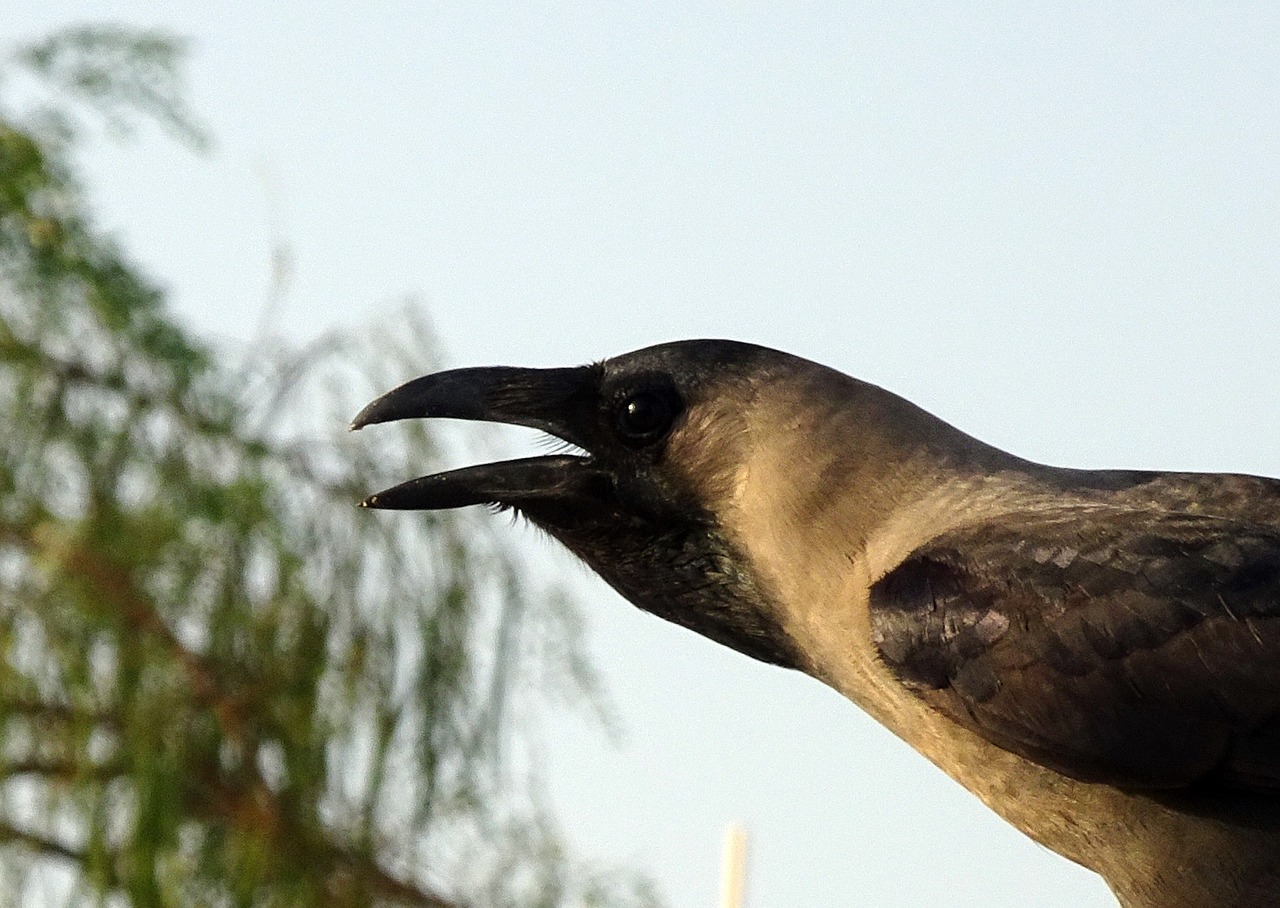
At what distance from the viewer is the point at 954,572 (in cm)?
276

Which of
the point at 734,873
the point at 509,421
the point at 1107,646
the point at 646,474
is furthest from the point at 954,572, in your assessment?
the point at 734,873

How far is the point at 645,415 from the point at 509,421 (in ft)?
0.81

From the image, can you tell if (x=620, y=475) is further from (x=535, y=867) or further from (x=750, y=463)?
(x=535, y=867)

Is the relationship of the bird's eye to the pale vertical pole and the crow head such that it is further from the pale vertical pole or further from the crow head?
the pale vertical pole

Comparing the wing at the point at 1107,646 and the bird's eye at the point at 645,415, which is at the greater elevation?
the bird's eye at the point at 645,415

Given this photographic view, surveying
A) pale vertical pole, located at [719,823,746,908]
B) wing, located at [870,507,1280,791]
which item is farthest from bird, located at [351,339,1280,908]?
pale vertical pole, located at [719,823,746,908]

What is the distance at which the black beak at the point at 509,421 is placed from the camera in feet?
10.4

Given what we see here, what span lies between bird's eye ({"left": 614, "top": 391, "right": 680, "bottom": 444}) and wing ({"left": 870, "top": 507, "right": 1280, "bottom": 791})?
21.5 inches

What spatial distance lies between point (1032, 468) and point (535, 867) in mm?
3047

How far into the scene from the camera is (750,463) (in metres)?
3.05

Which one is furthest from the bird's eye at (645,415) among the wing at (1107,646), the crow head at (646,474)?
the wing at (1107,646)

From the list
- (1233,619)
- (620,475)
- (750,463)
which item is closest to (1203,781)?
(1233,619)

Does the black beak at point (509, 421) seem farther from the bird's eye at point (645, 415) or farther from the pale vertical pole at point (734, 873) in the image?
the pale vertical pole at point (734, 873)

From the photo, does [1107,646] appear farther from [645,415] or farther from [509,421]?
[509,421]
